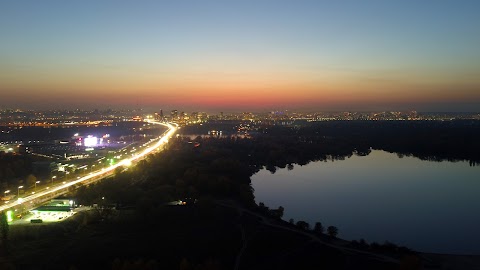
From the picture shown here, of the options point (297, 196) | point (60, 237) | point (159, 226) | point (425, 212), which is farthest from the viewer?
point (297, 196)

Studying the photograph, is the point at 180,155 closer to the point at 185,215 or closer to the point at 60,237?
the point at 185,215

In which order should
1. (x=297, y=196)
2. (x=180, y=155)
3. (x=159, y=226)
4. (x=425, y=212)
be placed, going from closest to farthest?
(x=159, y=226)
(x=425, y=212)
(x=297, y=196)
(x=180, y=155)

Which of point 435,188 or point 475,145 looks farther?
point 475,145

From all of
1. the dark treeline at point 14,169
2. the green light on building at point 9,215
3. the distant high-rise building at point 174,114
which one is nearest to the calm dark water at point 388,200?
A: the green light on building at point 9,215

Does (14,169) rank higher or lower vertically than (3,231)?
lower

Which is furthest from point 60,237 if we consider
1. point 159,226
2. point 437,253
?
point 437,253

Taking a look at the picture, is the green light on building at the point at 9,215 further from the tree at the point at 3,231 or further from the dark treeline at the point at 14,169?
the dark treeline at the point at 14,169

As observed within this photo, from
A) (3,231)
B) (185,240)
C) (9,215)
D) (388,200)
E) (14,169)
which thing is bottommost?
(388,200)

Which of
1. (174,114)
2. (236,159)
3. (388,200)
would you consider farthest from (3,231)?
(174,114)

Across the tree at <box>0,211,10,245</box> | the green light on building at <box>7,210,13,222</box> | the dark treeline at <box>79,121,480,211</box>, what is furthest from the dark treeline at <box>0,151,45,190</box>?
the tree at <box>0,211,10,245</box>

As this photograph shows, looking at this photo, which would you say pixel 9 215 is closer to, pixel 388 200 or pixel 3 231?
pixel 3 231
